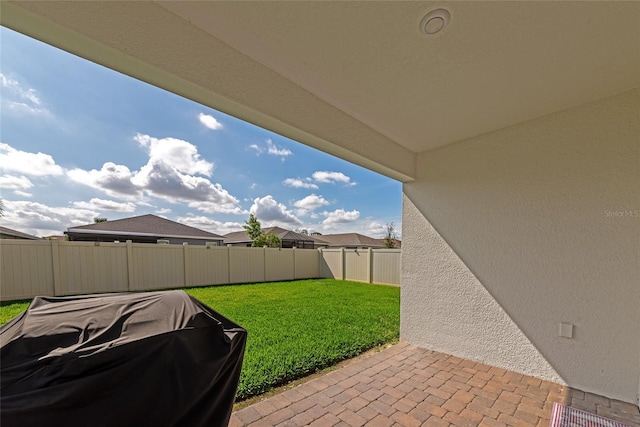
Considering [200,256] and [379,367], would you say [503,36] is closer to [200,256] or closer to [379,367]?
[379,367]

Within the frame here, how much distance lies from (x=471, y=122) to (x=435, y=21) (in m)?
1.81

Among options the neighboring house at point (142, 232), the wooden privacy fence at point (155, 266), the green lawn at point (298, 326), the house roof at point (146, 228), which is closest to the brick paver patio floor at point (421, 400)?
the green lawn at point (298, 326)

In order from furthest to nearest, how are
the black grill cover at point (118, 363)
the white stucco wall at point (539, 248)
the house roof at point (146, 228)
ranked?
the house roof at point (146, 228)
the white stucco wall at point (539, 248)
the black grill cover at point (118, 363)

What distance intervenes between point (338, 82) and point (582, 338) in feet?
12.0

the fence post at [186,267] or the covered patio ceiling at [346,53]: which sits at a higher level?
the covered patio ceiling at [346,53]

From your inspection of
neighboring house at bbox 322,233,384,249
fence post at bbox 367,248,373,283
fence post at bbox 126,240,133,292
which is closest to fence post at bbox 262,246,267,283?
fence post at bbox 367,248,373,283

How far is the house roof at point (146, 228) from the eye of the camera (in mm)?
14758

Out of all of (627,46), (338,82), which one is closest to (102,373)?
(338,82)

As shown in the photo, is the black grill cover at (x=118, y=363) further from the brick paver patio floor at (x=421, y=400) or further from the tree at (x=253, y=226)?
the tree at (x=253, y=226)

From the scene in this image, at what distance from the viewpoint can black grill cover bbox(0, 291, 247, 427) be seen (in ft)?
3.21

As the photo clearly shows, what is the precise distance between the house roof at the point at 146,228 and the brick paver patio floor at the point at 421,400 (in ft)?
54.2

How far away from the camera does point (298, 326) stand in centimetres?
485

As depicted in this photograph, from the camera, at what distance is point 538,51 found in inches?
77.9

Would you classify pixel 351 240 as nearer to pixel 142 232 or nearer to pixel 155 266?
pixel 142 232
